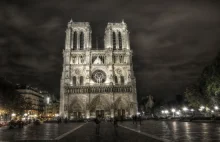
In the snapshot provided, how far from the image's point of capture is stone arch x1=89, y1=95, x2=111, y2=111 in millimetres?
69188

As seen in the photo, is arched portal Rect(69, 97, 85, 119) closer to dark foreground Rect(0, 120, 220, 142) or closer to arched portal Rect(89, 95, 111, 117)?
arched portal Rect(89, 95, 111, 117)

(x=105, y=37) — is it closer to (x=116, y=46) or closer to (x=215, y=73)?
(x=116, y=46)

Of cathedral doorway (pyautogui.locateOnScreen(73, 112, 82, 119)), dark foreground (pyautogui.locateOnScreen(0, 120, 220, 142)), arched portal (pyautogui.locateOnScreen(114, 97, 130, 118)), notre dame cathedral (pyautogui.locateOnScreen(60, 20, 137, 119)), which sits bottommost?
cathedral doorway (pyautogui.locateOnScreen(73, 112, 82, 119))

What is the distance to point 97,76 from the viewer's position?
73.2 meters

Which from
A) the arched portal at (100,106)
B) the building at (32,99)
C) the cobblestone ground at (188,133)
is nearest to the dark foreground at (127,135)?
the cobblestone ground at (188,133)

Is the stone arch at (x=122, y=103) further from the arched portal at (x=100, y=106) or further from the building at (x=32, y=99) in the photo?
the building at (x=32, y=99)

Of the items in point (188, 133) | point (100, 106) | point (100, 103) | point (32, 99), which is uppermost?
point (32, 99)

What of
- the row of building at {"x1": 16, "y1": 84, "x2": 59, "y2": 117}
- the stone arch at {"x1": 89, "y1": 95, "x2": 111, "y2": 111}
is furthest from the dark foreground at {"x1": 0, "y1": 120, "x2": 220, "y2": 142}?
the row of building at {"x1": 16, "y1": 84, "x2": 59, "y2": 117}

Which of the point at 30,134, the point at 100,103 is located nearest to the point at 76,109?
the point at 100,103

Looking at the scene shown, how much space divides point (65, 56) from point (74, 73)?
606 centimetres

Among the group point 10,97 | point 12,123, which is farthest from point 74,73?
point 12,123

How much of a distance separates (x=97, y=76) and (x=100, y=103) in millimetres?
8952

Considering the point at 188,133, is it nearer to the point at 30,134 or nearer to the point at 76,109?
the point at 30,134

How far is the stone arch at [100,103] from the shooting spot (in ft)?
227
